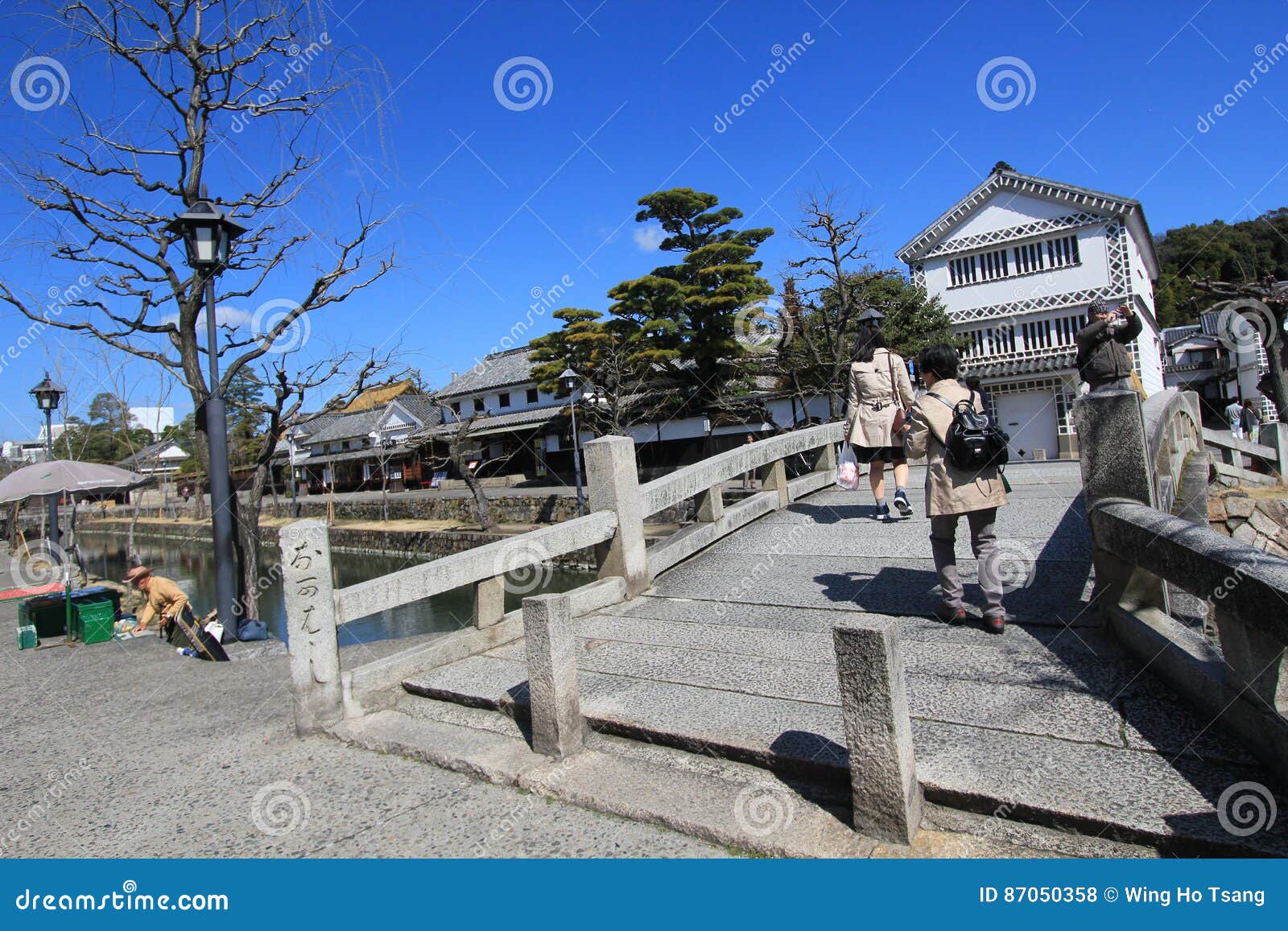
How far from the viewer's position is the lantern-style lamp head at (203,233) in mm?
6930

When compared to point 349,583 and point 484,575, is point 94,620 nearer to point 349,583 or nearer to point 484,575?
point 484,575

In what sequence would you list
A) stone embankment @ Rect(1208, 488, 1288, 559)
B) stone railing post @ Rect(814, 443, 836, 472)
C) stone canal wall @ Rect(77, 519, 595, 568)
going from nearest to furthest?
1. stone railing post @ Rect(814, 443, 836, 472)
2. stone embankment @ Rect(1208, 488, 1288, 559)
3. stone canal wall @ Rect(77, 519, 595, 568)

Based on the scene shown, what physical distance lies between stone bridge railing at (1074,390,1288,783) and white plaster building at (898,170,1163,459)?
2262 centimetres

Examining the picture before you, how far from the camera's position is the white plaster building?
24969 millimetres

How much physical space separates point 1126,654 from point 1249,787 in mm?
1341

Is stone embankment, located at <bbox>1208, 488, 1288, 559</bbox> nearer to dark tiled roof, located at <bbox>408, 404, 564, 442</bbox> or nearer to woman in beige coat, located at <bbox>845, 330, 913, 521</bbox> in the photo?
woman in beige coat, located at <bbox>845, 330, 913, 521</bbox>

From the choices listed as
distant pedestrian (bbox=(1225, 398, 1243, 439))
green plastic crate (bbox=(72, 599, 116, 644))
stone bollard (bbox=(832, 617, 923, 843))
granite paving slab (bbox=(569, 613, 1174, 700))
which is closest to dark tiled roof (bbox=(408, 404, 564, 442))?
distant pedestrian (bbox=(1225, 398, 1243, 439))

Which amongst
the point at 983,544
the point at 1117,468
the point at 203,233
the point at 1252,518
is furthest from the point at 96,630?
the point at 1252,518

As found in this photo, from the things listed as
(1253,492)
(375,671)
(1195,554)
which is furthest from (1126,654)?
(1253,492)

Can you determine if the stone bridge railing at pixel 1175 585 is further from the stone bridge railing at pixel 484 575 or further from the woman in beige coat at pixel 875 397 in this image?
the stone bridge railing at pixel 484 575

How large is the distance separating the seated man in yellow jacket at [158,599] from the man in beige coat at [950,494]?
680cm

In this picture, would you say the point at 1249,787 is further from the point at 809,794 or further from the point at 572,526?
the point at 572,526

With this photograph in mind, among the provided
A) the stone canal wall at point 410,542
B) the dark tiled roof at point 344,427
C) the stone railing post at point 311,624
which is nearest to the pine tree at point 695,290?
the stone canal wall at point 410,542

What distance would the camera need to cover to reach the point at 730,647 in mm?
4680
